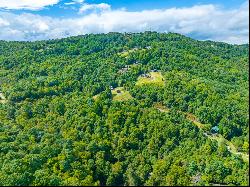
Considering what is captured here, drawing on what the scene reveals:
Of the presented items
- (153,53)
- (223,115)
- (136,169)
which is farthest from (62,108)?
(153,53)

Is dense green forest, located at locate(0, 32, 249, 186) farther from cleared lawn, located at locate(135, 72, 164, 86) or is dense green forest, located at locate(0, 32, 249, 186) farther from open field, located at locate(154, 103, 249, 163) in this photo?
cleared lawn, located at locate(135, 72, 164, 86)

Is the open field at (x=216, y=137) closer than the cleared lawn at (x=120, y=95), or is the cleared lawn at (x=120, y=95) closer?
the open field at (x=216, y=137)

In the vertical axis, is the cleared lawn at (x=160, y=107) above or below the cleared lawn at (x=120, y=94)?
below

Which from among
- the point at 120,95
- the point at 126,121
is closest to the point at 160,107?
the point at 120,95

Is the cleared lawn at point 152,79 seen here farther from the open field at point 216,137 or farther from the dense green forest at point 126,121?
the open field at point 216,137

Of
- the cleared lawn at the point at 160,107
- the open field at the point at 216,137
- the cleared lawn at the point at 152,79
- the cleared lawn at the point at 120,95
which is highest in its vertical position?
the cleared lawn at the point at 152,79

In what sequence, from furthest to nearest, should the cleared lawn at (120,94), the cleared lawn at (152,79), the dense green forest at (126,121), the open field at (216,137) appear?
the cleared lawn at (152,79)
the cleared lawn at (120,94)
the open field at (216,137)
the dense green forest at (126,121)

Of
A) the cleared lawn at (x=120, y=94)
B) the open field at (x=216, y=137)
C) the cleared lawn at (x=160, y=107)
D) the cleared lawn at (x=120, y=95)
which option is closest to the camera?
the open field at (x=216, y=137)

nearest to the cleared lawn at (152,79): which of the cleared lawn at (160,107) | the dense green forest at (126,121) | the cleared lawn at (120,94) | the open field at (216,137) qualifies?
the dense green forest at (126,121)

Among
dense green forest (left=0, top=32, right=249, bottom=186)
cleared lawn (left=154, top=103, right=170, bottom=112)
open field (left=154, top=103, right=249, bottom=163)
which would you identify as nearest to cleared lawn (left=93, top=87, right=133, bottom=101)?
dense green forest (left=0, top=32, right=249, bottom=186)
